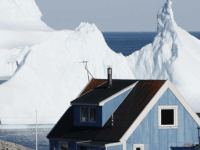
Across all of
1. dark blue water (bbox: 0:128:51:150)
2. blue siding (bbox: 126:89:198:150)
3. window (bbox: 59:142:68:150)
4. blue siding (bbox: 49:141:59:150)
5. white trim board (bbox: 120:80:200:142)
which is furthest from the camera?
dark blue water (bbox: 0:128:51:150)

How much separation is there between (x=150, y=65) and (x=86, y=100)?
34.5m

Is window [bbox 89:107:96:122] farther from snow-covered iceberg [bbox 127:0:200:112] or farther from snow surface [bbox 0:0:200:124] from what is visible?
snow-covered iceberg [bbox 127:0:200:112]

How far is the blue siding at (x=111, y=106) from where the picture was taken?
14.4 m

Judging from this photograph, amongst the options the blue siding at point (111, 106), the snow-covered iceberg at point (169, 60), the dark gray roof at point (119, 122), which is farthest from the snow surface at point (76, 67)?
the blue siding at point (111, 106)

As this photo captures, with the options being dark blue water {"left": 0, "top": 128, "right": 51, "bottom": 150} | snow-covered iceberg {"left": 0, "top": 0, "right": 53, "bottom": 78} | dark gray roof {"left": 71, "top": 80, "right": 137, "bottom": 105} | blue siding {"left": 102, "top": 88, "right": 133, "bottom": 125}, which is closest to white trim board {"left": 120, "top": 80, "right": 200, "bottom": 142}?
blue siding {"left": 102, "top": 88, "right": 133, "bottom": 125}

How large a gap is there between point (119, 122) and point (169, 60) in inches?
1345

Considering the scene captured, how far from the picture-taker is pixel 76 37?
42094 mm

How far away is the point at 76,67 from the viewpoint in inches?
1553

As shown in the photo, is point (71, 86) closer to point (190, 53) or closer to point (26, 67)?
point (26, 67)

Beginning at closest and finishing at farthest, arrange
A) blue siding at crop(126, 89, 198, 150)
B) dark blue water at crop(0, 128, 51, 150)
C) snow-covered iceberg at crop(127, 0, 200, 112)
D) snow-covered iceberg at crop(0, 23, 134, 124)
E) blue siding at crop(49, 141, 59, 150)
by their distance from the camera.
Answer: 1. blue siding at crop(126, 89, 198, 150)
2. blue siding at crop(49, 141, 59, 150)
3. dark blue water at crop(0, 128, 51, 150)
4. snow-covered iceberg at crop(0, 23, 134, 124)
5. snow-covered iceberg at crop(127, 0, 200, 112)

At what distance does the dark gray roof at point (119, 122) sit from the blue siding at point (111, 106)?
0.22ft

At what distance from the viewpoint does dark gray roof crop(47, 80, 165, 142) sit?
550 inches

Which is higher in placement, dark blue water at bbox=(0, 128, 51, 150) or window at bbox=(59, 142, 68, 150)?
dark blue water at bbox=(0, 128, 51, 150)

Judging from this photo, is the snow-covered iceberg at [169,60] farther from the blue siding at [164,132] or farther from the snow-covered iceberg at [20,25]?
the blue siding at [164,132]
